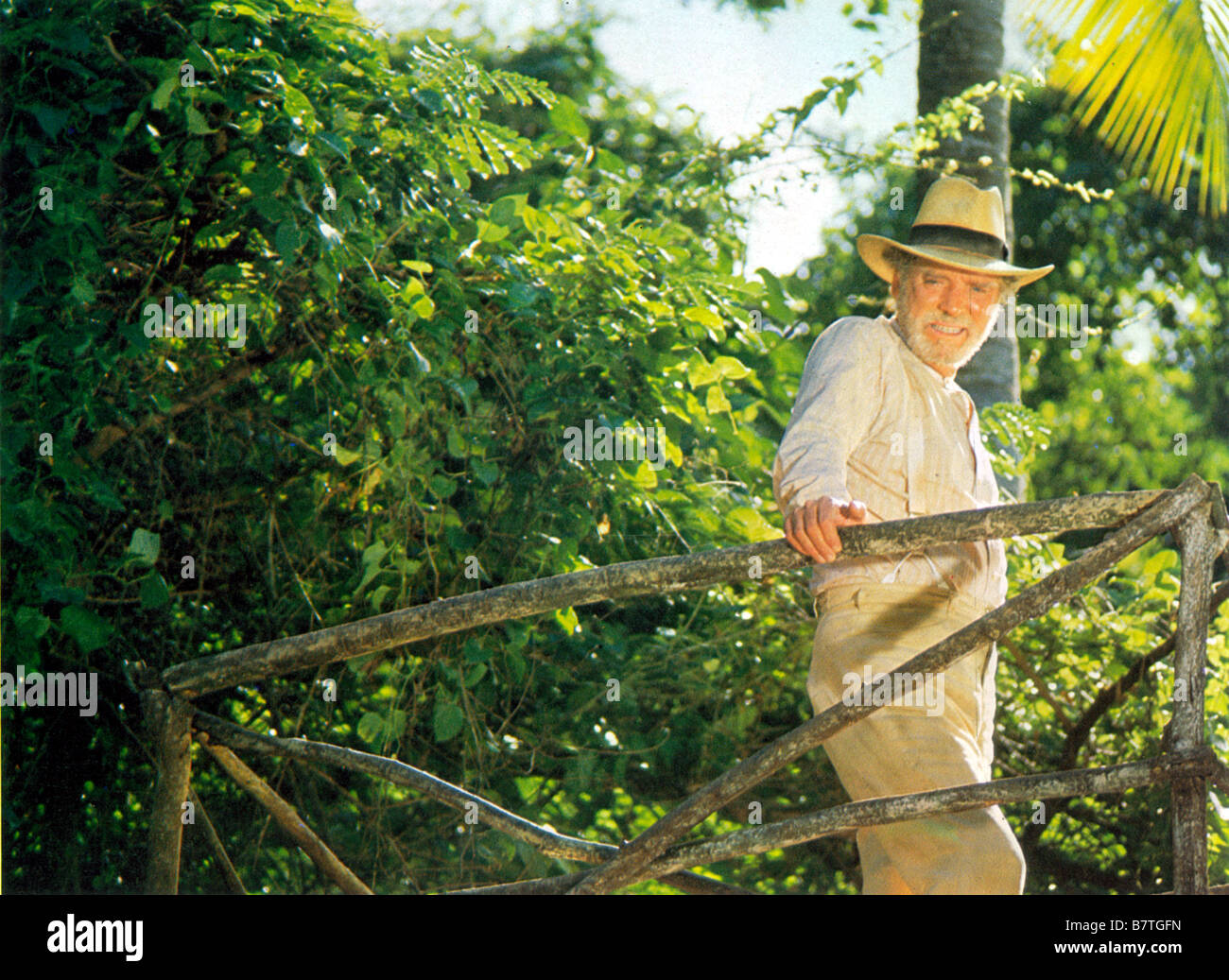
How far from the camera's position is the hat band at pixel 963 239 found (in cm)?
270

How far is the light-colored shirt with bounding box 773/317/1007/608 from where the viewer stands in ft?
7.69

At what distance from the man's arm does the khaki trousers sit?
27 cm

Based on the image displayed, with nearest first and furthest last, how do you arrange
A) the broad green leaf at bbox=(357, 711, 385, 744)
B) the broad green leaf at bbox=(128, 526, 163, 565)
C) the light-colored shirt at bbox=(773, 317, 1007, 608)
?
the light-colored shirt at bbox=(773, 317, 1007, 608) < the broad green leaf at bbox=(128, 526, 163, 565) < the broad green leaf at bbox=(357, 711, 385, 744)

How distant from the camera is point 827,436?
2.32 meters

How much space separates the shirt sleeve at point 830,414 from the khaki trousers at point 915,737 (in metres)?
0.27

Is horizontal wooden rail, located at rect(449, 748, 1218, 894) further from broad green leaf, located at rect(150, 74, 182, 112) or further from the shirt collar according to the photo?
broad green leaf, located at rect(150, 74, 182, 112)

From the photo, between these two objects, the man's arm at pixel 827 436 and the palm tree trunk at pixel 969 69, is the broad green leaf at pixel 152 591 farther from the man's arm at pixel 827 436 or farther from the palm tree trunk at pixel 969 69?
the palm tree trunk at pixel 969 69

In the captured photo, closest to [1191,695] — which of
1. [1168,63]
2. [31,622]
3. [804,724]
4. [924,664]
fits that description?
[924,664]

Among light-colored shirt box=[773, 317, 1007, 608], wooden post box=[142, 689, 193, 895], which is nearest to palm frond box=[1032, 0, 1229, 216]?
light-colored shirt box=[773, 317, 1007, 608]

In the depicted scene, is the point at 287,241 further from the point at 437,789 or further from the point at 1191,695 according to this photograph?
the point at 1191,695

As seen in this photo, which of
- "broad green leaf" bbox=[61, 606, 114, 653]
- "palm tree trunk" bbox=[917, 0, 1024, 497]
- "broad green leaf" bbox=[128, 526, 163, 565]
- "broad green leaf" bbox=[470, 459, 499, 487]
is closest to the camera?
"broad green leaf" bbox=[61, 606, 114, 653]

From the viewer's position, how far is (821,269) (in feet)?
25.9

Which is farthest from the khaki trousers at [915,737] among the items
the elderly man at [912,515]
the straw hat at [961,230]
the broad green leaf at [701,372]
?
the broad green leaf at [701,372]
